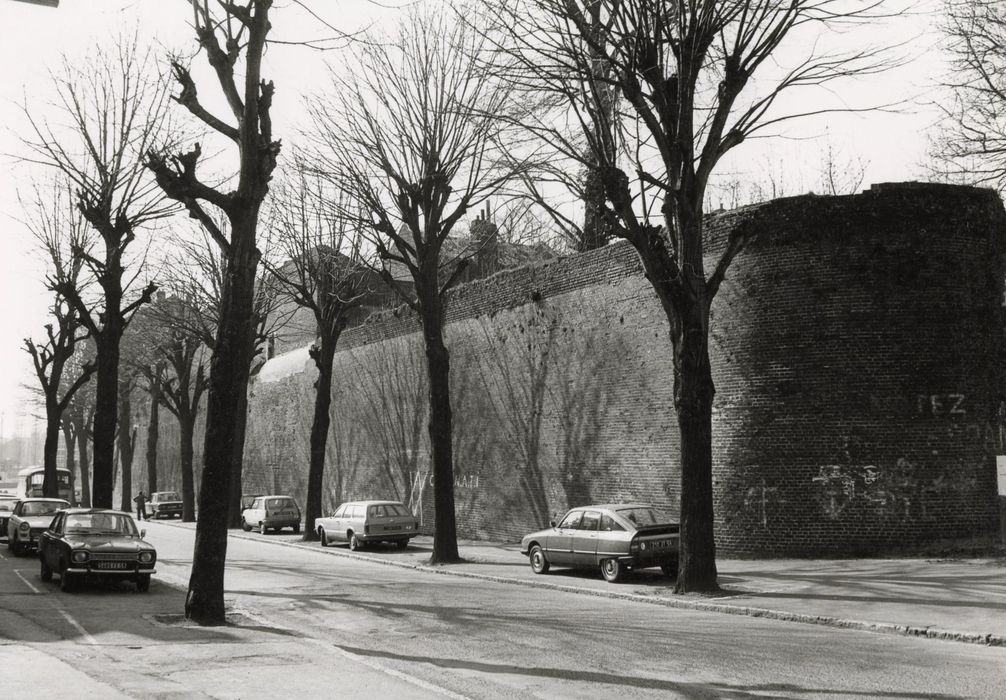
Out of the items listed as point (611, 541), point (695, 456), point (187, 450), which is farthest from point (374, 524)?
point (187, 450)

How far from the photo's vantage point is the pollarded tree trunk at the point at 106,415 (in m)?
24.7

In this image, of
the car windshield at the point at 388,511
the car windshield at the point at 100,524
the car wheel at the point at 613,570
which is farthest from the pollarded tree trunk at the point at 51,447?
the car wheel at the point at 613,570

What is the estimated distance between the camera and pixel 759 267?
19703 millimetres

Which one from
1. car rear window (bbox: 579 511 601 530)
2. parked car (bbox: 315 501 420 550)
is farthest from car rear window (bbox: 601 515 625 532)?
parked car (bbox: 315 501 420 550)

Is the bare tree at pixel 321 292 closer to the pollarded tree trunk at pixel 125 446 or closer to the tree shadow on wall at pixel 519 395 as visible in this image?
the tree shadow on wall at pixel 519 395

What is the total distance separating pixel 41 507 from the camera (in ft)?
84.3

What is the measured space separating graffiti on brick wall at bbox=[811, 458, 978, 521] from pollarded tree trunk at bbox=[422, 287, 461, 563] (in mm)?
8412

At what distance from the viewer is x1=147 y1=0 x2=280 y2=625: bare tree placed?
12641 mm

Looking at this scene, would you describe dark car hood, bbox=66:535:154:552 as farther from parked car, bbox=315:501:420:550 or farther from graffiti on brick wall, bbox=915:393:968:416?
graffiti on brick wall, bbox=915:393:968:416

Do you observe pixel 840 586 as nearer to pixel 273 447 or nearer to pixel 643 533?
pixel 643 533

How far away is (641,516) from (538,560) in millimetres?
2740

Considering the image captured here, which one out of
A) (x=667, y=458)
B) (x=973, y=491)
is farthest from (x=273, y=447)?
(x=973, y=491)

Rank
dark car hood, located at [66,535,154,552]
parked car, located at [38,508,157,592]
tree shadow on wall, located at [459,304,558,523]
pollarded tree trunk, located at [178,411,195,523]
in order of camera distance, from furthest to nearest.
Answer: pollarded tree trunk, located at [178,411,195,523]
tree shadow on wall, located at [459,304,558,523]
dark car hood, located at [66,535,154,552]
parked car, located at [38,508,157,592]

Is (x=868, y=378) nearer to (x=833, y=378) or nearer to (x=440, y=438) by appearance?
(x=833, y=378)
